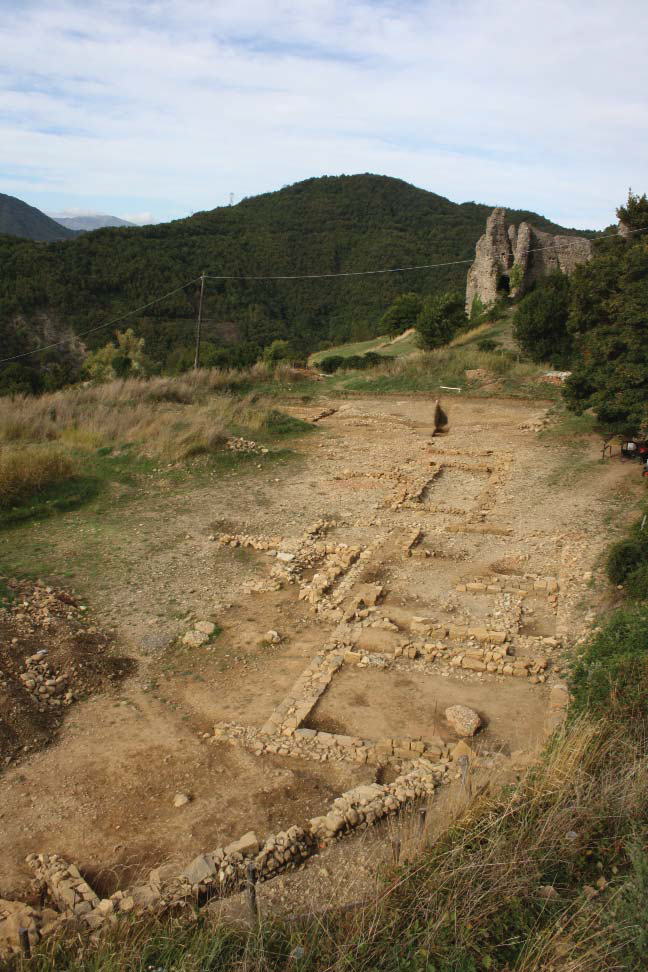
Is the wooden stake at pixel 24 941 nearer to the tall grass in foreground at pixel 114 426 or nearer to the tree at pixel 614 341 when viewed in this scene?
the tall grass in foreground at pixel 114 426

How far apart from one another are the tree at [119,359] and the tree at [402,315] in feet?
43.9

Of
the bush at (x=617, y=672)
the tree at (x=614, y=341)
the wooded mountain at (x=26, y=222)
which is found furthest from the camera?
the wooded mountain at (x=26, y=222)

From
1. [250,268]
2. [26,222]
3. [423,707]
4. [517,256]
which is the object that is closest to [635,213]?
[517,256]

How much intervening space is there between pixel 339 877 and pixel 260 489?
955cm

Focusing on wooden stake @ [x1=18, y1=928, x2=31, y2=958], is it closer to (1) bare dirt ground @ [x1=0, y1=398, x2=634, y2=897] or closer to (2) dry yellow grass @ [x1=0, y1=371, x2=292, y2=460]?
(1) bare dirt ground @ [x1=0, y1=398, x2=634, y2=897]

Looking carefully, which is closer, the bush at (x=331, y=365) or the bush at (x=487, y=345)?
the bush at (x=487, y=345)

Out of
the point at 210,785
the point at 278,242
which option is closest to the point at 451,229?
the point at 278,242

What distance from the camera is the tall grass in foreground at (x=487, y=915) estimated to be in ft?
10.8

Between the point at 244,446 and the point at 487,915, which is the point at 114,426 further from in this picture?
the point at 487,915

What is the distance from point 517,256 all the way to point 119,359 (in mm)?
21026

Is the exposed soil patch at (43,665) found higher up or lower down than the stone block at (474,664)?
lower down

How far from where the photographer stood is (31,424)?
1625cm

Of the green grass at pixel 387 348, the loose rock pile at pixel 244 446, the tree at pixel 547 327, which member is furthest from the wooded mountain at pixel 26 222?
the loose rock pile at pixel 244 446

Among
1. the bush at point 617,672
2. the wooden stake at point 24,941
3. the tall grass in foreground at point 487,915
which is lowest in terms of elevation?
the wooden stake at point 24,941
